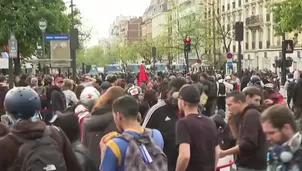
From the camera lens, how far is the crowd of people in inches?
179

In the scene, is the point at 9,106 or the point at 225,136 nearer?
the point at 9,106

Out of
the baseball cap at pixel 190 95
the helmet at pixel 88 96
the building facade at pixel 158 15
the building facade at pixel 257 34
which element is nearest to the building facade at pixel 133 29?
the building facade at pixel 158 15

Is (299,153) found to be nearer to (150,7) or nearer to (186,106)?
(186,106)

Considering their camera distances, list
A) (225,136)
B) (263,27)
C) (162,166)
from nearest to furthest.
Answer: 1. (162,166)
2. (225,136)
3. (263,27)

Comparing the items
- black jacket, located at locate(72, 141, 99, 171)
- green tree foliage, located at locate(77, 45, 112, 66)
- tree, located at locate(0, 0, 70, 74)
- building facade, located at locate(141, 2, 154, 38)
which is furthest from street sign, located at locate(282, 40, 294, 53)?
building facade, located at locate(141, 2, 154, 38)

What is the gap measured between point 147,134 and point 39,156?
1018 millimetres

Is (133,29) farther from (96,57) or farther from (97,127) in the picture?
(97,127)

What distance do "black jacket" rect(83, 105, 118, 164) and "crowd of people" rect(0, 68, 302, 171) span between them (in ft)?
0.04

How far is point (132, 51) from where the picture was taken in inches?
4606

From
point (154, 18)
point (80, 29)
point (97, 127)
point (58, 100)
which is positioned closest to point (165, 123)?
point (97, 127)

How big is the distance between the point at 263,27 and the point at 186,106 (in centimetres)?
7610

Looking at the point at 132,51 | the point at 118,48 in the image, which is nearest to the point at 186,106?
the point at 132,51

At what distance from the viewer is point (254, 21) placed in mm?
83438

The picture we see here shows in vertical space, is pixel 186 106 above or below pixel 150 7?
below
